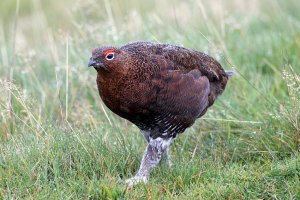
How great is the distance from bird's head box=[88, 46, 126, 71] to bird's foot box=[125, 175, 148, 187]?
0.86 metres

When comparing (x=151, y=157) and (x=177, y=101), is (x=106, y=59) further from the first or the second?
(x=151, y=157)

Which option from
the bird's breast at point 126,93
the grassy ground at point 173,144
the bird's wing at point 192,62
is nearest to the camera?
the grassy ground at point 173,144

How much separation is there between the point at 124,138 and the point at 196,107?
0.82 m

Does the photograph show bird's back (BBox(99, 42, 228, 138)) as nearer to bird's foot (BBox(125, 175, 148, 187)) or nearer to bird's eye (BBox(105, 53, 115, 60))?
bird's eye (BBox(105, 53, 115, 60))

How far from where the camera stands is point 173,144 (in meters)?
5.91

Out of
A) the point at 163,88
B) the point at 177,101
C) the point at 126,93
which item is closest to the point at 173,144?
the point at 177,101

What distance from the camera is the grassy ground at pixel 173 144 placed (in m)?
4.83

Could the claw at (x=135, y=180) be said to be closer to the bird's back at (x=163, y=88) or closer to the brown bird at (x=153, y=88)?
the brown bird at (x=153, y=88)

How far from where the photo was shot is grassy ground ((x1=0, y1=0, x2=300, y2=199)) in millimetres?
4828

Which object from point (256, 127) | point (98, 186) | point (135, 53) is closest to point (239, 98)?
point (256, 127)

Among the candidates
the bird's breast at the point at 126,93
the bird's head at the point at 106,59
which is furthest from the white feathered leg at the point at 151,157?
the bird's head at the point at 106,59

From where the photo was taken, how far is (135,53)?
17.0ft

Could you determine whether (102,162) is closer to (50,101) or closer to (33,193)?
(33,193)

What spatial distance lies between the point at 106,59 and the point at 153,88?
0.45m
